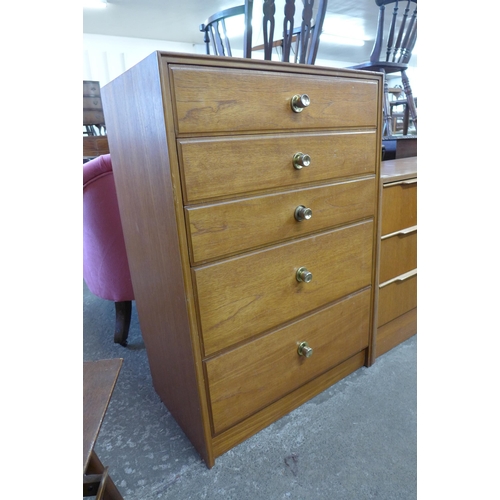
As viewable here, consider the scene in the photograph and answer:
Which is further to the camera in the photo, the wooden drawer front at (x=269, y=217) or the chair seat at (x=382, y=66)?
the chair seat at (x=382, y=66)

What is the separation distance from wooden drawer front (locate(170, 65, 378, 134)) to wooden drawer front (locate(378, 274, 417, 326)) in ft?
1.94

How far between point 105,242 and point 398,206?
3.50 feet

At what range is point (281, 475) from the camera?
87 cm

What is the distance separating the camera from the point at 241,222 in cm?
78

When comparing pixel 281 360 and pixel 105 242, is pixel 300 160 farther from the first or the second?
pixel 105 242

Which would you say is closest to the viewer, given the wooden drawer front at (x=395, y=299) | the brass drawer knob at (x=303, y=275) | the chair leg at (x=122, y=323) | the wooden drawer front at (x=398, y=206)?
the brass drawer knob at (x=303, y=275)

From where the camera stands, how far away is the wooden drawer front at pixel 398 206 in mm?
1124

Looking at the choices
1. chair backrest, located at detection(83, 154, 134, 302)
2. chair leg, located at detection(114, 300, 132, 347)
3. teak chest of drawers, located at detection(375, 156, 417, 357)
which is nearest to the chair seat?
teak chest of drawers, located at detection(375, 156, 417, 357)

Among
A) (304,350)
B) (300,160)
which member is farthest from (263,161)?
(304,350)

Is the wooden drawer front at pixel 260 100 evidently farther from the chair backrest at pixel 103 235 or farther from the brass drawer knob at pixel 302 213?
the chair backrest at pixel 103 235

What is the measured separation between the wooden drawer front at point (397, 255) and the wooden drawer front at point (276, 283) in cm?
10

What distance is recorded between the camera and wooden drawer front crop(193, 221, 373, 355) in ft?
2.56

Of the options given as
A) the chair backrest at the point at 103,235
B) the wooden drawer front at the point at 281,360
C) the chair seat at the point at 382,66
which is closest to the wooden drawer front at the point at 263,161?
the wooden drawer front at the point at 281,360
